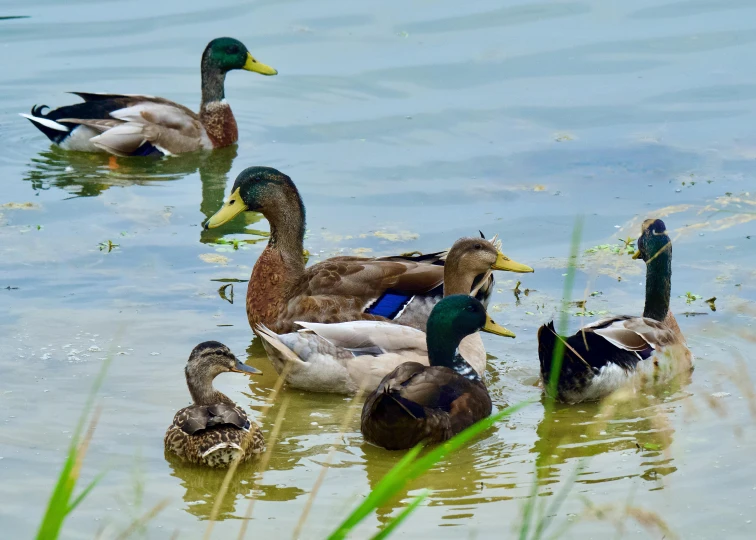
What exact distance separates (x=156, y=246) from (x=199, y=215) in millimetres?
877

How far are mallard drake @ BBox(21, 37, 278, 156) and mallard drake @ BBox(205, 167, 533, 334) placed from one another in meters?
3.92

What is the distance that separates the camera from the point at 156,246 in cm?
998

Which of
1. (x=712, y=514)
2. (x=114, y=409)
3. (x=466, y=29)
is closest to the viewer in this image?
(x=712, y=514)

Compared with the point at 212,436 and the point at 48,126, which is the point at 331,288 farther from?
the point at 48,126

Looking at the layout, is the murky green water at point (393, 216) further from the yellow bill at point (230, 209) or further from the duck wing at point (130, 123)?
the yellow bill at point (230, 209)

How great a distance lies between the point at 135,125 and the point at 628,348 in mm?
6261

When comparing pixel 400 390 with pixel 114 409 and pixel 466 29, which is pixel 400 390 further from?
pixel 466 29

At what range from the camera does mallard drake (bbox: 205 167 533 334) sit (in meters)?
8.33

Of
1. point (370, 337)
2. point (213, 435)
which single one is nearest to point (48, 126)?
point (370, 337)

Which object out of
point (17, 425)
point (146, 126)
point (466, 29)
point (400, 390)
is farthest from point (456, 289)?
point (466, 29)

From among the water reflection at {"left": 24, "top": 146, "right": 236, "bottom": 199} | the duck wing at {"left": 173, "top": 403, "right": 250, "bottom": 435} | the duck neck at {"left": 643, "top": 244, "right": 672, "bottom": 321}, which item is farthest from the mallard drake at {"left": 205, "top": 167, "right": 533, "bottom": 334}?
the water reflection at {"left": 24, "top": 146, "right": 236, "bottom": 199}

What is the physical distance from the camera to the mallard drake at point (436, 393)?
6.66 metres

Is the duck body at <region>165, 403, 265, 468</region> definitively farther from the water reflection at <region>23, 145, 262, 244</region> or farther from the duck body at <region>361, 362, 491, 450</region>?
the water reflection at <region>23, 145, 262, 244</region>

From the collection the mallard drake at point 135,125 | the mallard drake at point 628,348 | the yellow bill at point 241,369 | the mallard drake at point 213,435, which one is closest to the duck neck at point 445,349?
the mallard drake at point 628,348
